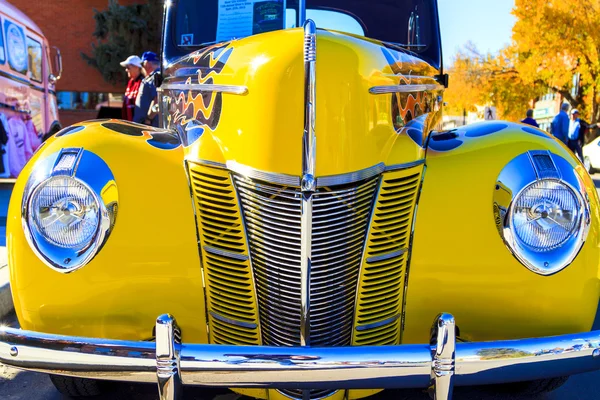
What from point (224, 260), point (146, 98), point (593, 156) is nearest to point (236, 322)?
point (224, 260)

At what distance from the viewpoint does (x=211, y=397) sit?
7.95 ft

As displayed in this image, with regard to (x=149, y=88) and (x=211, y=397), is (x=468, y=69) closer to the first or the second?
(x=149, y=88)

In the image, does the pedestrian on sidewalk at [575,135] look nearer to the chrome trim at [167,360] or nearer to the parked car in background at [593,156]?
the parked car in background at [593,156]

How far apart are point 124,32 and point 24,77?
12.4 m

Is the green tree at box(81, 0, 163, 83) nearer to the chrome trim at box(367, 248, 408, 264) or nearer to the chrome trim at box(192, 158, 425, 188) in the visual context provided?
the chrome trim at box(192, 158, 425, 188)

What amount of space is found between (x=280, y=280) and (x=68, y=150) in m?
0.93

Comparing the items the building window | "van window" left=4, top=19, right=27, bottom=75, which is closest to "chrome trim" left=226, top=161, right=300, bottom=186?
"van window" left=4, top=19, right=27, bottom=75

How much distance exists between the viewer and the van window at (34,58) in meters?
9.44

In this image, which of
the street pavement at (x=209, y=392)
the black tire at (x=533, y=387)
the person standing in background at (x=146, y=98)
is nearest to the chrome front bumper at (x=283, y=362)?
the black tire at (x=533, y=387)

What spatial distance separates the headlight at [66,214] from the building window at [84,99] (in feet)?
75.4

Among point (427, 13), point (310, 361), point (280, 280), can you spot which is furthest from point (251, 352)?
point (427, 13)

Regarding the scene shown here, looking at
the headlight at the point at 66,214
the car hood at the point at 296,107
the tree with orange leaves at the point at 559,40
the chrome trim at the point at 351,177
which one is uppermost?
the tree with orange leaves at the point at 559,40

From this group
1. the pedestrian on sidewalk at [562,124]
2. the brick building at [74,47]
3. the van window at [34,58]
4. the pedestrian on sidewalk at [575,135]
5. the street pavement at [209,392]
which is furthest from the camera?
the brick building at [74,47]

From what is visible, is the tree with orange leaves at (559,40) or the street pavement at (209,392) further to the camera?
the tree with orange leaves at (559,40)
